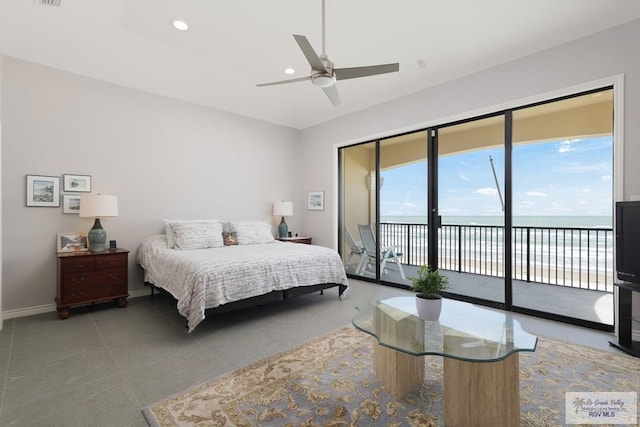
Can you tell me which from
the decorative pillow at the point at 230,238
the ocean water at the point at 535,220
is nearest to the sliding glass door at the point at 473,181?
the ocean water at the point at 535,220

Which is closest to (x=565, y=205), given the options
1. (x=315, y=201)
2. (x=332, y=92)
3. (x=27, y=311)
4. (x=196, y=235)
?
(x=332, y=92)

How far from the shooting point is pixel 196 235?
381cm

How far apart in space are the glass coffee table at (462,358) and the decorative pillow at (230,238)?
2.65 metres

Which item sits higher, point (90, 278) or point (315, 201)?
point (315, 201)

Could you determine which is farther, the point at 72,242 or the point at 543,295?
the point at 543,295

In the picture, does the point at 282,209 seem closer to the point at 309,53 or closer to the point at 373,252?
the point at 373,252

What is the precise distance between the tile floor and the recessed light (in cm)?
306

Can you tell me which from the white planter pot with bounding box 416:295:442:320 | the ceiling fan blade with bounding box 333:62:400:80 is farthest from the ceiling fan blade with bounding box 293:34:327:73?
the white planter pot with bounding box 416:295:442:320

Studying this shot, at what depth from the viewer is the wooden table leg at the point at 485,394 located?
4.65 ft

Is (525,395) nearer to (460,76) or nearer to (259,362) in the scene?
(259,362)

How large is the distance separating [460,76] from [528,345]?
3279mm

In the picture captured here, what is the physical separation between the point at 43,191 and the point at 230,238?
2.15m

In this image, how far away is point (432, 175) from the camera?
4043mm

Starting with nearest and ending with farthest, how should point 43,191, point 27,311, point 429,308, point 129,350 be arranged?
1. point 429,308
2. point 129,350
3. point 27,311
4. point 43,191
